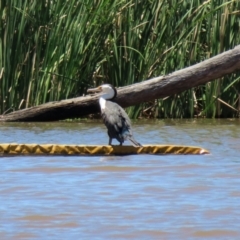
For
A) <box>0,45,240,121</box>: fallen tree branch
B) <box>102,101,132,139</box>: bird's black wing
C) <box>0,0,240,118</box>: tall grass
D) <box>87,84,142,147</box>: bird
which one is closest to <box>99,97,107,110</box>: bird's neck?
<box>87,84,142,147</box>: bird

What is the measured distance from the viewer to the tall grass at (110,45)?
11.6 m

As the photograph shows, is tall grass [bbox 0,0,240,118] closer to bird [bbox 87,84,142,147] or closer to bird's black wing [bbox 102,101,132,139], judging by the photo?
bird [bbox 87,84,142,147]

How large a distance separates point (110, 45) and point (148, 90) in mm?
1002

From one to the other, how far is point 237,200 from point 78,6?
549 cm

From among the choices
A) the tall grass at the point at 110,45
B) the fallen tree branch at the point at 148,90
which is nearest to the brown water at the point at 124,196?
the fallen tree branch at the point at 148,90

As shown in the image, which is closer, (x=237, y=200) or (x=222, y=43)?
(x=237, y=200)

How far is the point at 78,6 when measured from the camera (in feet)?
37.8

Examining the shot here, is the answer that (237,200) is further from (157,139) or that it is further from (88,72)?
(88,72)

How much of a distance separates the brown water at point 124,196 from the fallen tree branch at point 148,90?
104cm

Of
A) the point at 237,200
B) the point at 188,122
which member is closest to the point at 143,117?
the point at 188,122

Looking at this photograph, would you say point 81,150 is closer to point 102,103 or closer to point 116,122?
point 116,122

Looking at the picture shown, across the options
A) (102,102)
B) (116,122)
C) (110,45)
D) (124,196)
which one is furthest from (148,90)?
(124,196)

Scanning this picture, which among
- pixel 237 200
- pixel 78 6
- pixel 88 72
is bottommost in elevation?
pixel 237 200

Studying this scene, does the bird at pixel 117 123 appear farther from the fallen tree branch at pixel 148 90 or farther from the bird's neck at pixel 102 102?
the fallen tree branch at pixel 148 90
